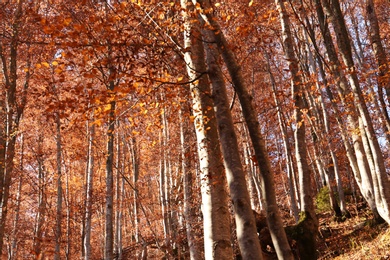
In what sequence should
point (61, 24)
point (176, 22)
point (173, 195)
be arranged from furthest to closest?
point (173, 195) → point (176, 22) → point (61, 24)

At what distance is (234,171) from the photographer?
3.67 meters

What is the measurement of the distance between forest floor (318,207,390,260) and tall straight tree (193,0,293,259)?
312 centimetres

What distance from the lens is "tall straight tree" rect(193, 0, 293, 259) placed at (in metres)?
3.90

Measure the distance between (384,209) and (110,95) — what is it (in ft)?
16.4

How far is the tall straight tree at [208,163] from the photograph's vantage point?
137 inches

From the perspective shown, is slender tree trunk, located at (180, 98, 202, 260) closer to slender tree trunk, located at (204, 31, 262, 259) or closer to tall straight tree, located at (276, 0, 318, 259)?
tall straight tree, located at (276, 0, 318, 259)

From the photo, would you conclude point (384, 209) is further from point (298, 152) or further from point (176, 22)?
point (176, 22)

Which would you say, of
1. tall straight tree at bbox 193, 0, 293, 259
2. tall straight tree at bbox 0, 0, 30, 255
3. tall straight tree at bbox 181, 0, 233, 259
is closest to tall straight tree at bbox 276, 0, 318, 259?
tall straight tree at bbox 193, 0, 293, 259

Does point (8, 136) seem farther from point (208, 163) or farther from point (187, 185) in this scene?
point (208, 163)

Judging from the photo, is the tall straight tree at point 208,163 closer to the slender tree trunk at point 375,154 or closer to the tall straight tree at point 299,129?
the tall straight tree at point 299,129

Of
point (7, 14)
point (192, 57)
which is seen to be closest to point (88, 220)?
point (7, 14)

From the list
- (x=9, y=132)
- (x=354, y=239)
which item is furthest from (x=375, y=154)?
(x=9, y=132)

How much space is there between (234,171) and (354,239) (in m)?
6.04

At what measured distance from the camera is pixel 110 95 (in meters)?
4.17
